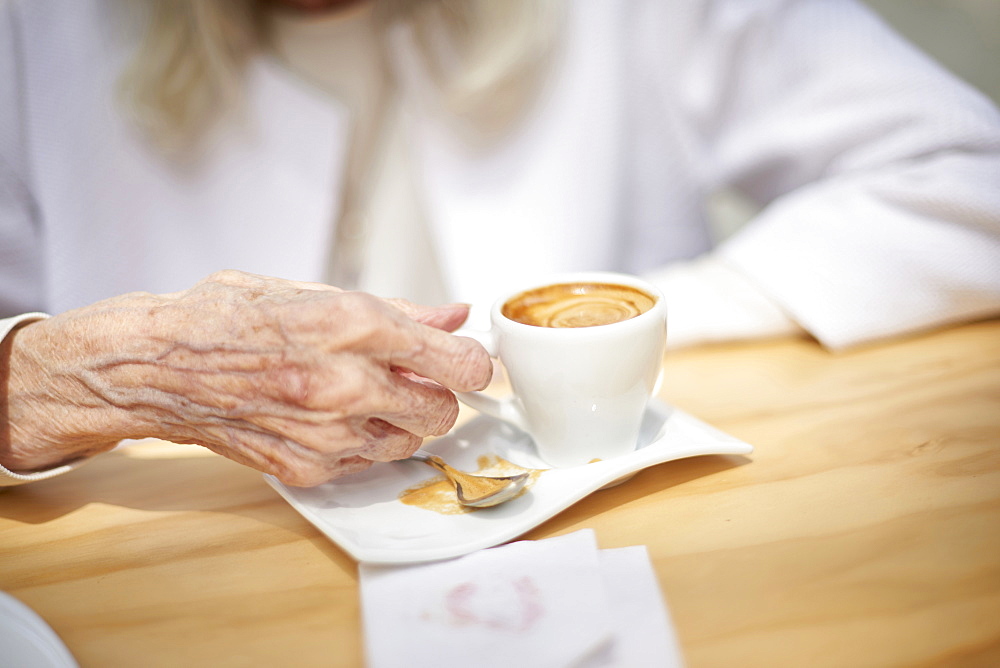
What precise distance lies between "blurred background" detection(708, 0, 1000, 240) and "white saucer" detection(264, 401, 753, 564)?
1370 mm

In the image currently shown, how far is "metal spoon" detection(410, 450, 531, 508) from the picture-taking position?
0.56 metres

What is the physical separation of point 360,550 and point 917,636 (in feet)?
1.20

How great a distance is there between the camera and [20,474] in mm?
662

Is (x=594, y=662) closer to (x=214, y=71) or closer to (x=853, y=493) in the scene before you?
(x=853, y=493)

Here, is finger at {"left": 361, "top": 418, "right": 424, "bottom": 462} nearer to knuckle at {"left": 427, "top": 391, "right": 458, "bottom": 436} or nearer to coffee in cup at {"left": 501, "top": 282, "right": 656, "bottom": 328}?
knuckle at {"left": 427, "top": 391, "right": 458, "bottom": 436}

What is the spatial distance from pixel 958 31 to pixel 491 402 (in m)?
1.97

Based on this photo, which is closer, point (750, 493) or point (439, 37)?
point (750, 493)

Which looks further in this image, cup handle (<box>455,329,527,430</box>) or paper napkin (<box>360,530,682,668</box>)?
cup handle (<box>455,329,527,430</box>)

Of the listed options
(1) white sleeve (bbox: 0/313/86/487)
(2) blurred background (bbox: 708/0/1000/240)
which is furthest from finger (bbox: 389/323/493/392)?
(2) blurred background (bbox: 708/0/1000/240)

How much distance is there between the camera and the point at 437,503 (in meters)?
0.58

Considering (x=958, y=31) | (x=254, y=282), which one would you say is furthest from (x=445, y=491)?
(x=958, y=31)

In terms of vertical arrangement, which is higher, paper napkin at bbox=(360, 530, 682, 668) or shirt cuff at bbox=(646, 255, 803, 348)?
paper napkin at bbox=(360, 530, 682, 668)

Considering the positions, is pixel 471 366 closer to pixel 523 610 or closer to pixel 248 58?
pixel 523 610

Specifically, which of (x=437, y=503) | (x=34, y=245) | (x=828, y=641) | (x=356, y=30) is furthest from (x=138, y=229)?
(x=828, y=641)
